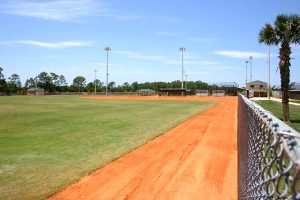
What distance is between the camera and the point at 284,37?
27625 mm

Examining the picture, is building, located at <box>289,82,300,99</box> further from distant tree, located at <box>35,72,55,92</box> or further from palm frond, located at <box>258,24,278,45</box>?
distant tree, located at <box>35,72,55,92</box>

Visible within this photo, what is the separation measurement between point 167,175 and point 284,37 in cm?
2122

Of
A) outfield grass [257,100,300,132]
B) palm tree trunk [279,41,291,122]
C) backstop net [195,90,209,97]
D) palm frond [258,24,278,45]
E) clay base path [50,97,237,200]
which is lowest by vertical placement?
clay base path [50,97,237,200]

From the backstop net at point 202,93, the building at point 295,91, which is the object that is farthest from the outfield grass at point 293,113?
the backstop net at point 202,93

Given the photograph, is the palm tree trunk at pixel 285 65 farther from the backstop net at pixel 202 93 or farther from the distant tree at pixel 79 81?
the distant tree at pixel 79 81

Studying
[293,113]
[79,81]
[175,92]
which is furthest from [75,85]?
[293,113]

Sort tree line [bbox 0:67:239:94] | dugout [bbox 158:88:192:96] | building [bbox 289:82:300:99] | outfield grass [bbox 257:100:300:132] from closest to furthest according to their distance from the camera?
outfield grass [bbox 257:100:300:132] → building [bbox 289:82:300:99] → dugout [bbox 158:88:192:96] → tree line [bbox 0:67:239:94]

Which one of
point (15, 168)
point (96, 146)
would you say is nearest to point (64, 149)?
point (96, 146)

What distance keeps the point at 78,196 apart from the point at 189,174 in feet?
9.94

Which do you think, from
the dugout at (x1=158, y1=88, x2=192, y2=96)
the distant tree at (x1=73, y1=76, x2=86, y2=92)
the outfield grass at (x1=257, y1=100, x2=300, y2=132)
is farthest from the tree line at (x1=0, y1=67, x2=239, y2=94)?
the outfield grass at (x1=257, y1=100, x2=300, y2=132)

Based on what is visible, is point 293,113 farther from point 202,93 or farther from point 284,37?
point 202,93

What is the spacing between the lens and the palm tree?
27.0 metres

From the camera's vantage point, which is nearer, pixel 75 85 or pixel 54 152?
pixel 54 152

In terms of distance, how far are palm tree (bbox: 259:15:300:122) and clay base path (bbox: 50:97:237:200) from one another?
599 inches
